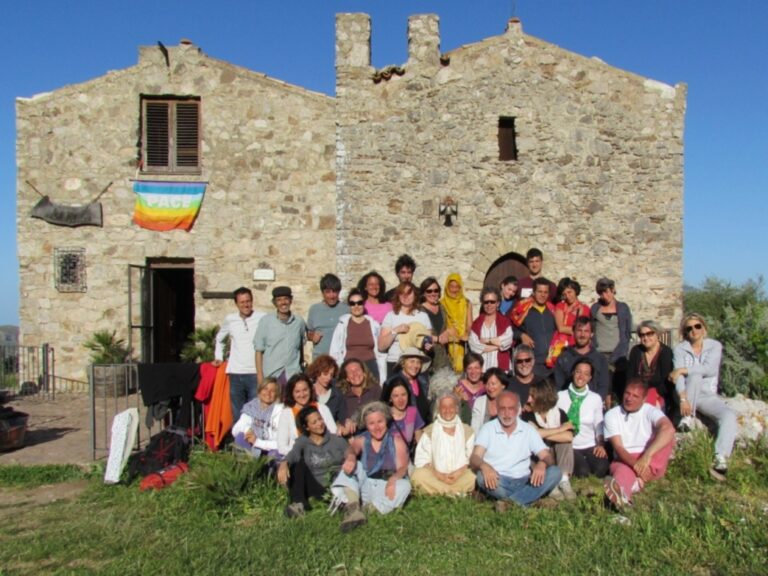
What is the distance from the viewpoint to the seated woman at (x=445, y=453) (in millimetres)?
5246

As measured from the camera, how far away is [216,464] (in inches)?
210

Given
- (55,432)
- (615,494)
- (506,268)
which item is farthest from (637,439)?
(55,432)

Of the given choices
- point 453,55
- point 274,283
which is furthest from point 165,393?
point 453,55

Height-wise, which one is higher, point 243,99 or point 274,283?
point 243,99

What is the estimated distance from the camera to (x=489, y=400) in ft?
19.0

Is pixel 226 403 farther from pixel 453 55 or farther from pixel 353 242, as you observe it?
pixel 453 55

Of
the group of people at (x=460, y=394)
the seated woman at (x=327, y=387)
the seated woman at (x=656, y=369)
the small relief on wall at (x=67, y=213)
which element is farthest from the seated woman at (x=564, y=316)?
the small relief on wall at (x=67, y=213)

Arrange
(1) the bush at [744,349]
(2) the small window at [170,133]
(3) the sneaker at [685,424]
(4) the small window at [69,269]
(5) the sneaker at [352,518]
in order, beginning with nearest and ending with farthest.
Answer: (5) the sneaker at [352,518], (3) the sneaker at [685,424], (1) the bush at [744,349], (4) the small window at [69,269], (2) the small window at [170,133]

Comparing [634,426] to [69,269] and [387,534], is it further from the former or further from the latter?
[69,269]

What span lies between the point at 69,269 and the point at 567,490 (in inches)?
336

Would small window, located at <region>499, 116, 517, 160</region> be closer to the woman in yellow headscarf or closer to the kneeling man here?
the woman in yellow headscarf

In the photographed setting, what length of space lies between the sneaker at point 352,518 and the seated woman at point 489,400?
4.38 ft

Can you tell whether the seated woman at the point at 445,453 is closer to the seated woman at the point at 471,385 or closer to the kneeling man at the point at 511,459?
the kneeling man at the point at 511,459

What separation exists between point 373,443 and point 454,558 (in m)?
1.36
